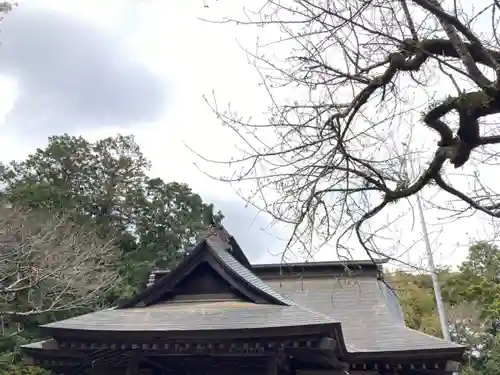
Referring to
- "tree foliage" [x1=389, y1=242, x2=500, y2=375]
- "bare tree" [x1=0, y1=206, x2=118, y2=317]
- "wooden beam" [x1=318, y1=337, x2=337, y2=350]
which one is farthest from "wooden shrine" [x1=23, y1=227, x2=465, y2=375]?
"tree foliage" [x1=389, y1=242, x2=500, y2=375]

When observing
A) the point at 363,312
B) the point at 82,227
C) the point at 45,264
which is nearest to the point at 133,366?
the point at 363,312

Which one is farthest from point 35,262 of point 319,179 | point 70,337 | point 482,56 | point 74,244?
point 482,56

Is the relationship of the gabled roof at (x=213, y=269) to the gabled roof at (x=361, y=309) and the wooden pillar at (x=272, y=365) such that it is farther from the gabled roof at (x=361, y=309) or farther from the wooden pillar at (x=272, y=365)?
the wooden pillar at (x=272, y=365)

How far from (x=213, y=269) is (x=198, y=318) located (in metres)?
1.28

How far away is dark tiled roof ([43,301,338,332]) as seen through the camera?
613 cm

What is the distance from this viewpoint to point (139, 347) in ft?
21.0

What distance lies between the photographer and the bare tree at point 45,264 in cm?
1355

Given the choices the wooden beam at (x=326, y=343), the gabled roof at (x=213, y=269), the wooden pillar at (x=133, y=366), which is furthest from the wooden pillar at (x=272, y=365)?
the wooden pillar at (x=133, y=366)

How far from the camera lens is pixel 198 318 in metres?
6.65

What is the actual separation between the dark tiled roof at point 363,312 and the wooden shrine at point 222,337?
32 mm

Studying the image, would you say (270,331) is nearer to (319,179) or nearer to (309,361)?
(309,361)

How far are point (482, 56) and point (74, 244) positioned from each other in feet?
50.6

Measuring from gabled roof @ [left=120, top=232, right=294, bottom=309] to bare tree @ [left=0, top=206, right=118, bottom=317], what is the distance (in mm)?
6474

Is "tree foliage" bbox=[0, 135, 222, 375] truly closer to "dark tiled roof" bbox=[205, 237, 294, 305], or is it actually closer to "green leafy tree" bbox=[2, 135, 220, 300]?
"green leafy tree" bbox=[2, 135, 220, 300]
